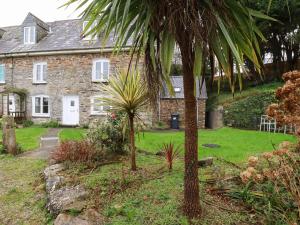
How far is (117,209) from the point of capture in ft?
12.6

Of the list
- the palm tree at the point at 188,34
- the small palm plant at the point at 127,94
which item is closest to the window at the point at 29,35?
the small palm plant at the point at 127,94

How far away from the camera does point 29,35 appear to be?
1916 cm

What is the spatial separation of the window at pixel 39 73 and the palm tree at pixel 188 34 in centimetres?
1621

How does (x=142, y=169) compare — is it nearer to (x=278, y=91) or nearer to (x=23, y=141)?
(x=278, y=91)

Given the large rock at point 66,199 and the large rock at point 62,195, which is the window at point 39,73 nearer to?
the large rock at point 62,195

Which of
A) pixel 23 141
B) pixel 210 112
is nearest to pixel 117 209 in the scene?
pixel 23 141

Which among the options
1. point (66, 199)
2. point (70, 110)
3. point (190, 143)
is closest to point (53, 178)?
point (66, 199)

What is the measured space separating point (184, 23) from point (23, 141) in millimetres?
10360

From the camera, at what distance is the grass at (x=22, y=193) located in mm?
4475

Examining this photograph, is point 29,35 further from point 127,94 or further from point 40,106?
point 127,94

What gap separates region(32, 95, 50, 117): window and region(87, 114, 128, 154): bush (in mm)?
12662

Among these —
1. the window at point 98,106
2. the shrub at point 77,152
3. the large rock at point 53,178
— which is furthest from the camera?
the shrub at point 77,152

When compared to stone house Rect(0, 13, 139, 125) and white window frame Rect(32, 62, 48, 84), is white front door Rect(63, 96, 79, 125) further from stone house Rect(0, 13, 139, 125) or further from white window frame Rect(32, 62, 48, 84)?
white window frame Rect(32, 62, 48, 84)

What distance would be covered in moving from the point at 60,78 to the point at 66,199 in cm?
1472
